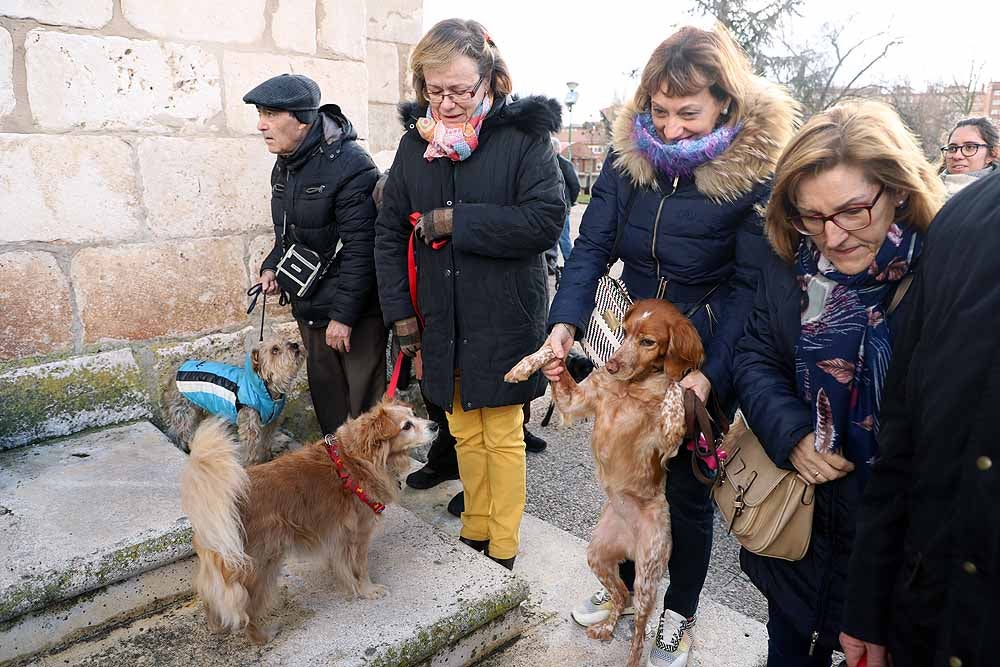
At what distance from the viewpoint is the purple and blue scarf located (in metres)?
2.06

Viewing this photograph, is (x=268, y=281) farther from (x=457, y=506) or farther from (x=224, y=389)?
(x=457, y=506)

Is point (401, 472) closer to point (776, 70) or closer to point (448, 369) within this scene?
point (448, 369)

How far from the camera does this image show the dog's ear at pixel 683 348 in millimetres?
2057

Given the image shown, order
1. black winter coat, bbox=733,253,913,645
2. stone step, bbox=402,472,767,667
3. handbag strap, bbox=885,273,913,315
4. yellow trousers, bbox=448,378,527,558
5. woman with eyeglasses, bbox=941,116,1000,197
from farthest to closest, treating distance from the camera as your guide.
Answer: woman with eyeglasses, bbox=941,116,1000,197 < yellow trousers, bbox=448,378,527,558 < stone step, bbox=402,472,767,667 < black winter coat, bbox=733,253,913,645 < handbag strap, bbox=885,273,913,315

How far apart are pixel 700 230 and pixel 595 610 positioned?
5.21ft

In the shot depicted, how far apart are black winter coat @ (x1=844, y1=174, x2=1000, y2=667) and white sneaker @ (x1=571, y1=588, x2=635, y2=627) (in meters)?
1.48

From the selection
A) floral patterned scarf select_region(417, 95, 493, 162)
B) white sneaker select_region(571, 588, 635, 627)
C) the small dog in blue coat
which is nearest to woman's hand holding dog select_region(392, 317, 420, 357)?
floral patterned scarf select_region(417, 95, 493, 162)

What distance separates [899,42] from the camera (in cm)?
2406

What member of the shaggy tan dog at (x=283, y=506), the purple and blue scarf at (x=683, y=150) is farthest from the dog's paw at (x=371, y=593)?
the purple and blue scarf at (x=683, y=150)

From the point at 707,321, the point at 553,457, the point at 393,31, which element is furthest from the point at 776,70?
the point at 707,321

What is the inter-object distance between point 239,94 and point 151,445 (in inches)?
77.7

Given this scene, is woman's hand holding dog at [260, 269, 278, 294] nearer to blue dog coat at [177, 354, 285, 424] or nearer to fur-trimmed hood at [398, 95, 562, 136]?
blue dog coat at [177, 354, 285, 424]

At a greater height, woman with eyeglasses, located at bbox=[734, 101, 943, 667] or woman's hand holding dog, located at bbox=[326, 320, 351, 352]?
woman with eyeglasses, located at bbox=[734, 101, 943, 667]

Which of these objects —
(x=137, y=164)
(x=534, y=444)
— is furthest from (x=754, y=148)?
(x=137, y=164)
